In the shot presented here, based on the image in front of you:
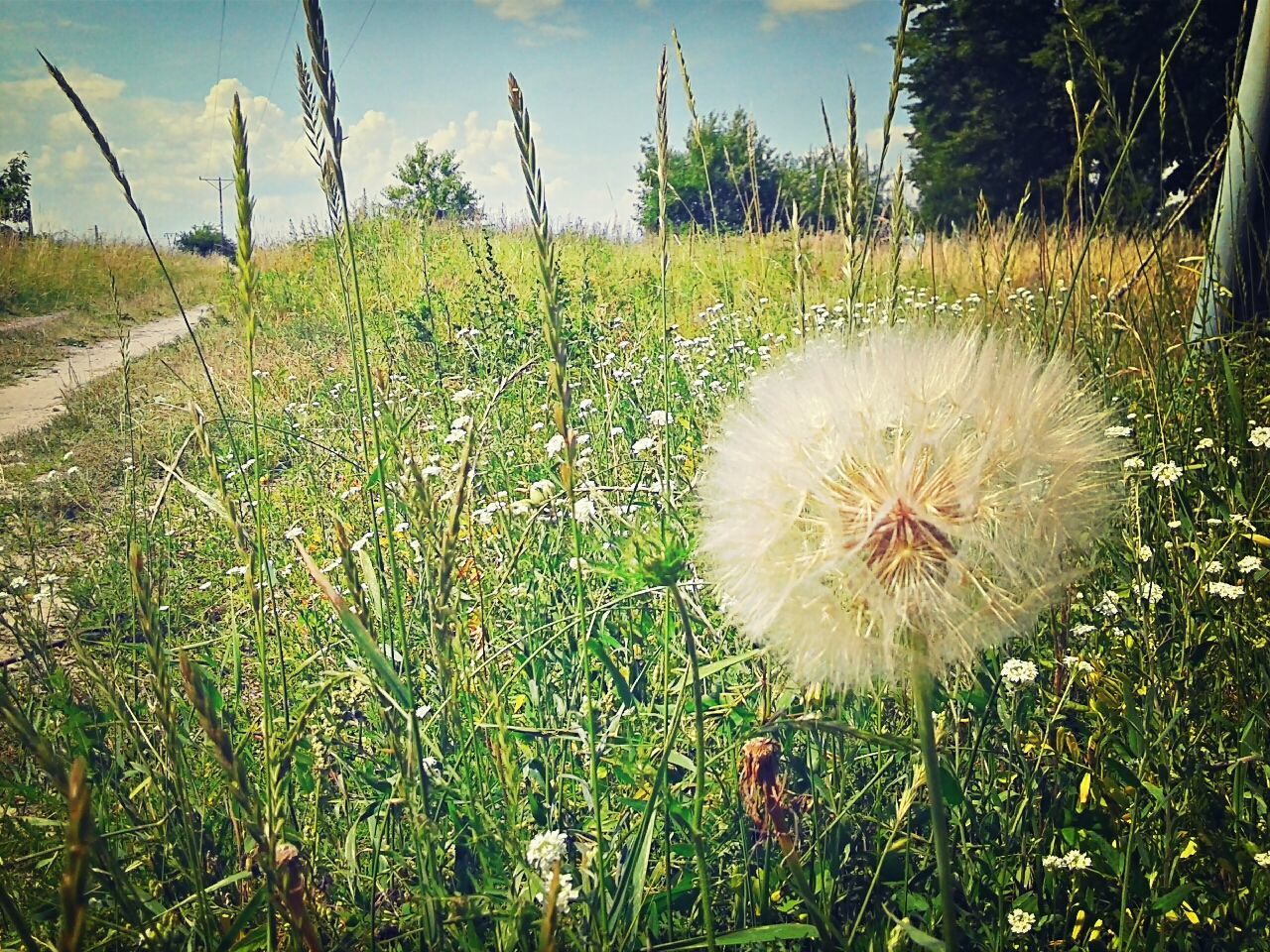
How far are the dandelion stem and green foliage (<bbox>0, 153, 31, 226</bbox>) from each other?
4.93 m

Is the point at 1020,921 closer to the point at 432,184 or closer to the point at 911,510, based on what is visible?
the point at 911,510

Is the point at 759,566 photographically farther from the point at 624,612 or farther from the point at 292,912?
the point at 624,612

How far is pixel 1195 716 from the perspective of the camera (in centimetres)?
135

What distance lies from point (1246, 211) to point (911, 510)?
8.93 ft

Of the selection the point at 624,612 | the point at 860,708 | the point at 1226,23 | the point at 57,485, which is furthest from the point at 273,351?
the point at 1226,23

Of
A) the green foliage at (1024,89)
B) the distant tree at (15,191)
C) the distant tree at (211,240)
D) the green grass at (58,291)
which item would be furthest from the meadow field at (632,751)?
the green foliage at (1024,89)

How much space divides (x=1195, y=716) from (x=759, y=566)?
106 cm

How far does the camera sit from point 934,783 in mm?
674

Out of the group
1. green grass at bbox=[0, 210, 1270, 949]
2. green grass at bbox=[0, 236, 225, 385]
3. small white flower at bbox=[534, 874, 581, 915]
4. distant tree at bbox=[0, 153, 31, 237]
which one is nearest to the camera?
small white flower at bbox=[534, 874, 581, 915]

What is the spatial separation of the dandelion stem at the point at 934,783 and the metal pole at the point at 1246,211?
8.21 ft

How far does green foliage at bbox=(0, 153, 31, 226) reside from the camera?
392cm

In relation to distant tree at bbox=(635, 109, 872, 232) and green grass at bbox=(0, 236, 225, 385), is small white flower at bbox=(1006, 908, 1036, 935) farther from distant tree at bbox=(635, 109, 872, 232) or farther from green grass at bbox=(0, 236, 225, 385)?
green grass at bbox=(0, 236, 225, 385)

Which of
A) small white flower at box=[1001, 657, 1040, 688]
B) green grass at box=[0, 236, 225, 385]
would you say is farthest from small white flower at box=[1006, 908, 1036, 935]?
green grass at box=[0, 236, 225, 385]

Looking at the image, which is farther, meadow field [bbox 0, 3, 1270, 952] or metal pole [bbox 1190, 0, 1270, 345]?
metal pole [bbox 1190, 0, 1270, 345]
